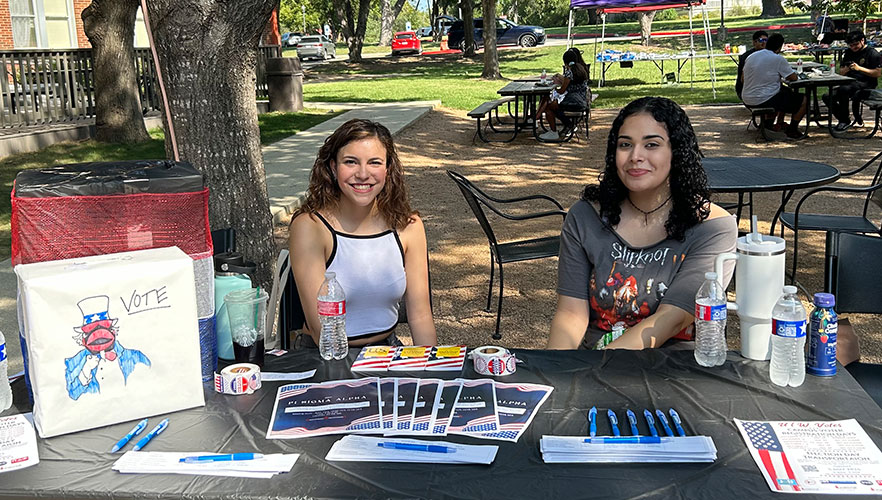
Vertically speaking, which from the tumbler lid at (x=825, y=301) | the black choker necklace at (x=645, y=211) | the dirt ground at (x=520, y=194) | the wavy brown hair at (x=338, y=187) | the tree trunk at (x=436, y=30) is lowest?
the dirt ground at (x=520, y=194)

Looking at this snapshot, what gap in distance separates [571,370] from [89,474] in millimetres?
1221

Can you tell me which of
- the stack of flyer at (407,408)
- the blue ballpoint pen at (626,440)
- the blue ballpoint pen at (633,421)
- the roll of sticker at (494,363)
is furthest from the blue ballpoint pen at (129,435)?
the blue ballpoint pen at (633,421)

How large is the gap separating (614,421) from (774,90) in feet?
33.8

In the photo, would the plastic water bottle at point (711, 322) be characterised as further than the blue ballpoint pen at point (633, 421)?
Yes

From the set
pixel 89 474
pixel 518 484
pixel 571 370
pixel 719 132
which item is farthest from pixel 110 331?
pixel 719 132

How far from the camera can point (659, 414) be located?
2014 mm

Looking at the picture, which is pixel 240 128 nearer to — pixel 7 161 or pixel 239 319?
pixel 239 319

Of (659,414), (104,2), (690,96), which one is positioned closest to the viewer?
(659,414)

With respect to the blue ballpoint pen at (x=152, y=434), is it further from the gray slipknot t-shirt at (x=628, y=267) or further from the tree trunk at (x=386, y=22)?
the tree trunk at (x=386, y=22)

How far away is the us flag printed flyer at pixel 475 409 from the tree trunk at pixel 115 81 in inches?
440

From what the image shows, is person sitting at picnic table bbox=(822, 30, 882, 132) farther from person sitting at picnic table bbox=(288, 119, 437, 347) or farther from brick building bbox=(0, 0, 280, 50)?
brick building bbox=(0, 0, 280, 50)

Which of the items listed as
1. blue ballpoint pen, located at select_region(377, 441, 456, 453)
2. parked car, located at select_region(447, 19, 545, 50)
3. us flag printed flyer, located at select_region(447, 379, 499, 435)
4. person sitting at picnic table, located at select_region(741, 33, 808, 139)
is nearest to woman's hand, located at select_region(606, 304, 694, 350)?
us flag printed flyer, located at select_region(447, 379, 499, 435)

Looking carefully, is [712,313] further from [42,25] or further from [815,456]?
[42,25]

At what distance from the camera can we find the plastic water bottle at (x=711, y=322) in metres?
2.27
